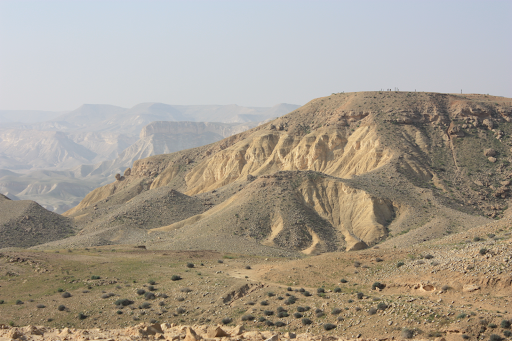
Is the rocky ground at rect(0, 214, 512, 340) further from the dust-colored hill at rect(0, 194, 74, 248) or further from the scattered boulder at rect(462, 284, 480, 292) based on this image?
the dust-colored hill at rect(0, 194, 74, 248)

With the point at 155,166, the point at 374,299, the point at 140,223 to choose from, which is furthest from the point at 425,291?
the point at 155,166

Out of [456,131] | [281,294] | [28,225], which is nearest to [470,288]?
[281,294]

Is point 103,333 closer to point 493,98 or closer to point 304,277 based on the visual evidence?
point 304,277

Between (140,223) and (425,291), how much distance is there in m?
51.6

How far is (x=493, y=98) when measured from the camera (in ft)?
322

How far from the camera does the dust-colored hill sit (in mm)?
69562

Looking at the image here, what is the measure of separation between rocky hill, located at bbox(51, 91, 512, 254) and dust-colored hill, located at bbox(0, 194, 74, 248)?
5231mm

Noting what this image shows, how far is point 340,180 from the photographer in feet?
233

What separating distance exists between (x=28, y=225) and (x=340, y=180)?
154 ft

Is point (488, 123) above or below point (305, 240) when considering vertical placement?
above

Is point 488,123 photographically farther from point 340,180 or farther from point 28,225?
point 28,225

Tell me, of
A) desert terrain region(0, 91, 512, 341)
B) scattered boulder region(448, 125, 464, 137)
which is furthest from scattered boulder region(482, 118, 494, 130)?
Result: scattered boulder region(448, 125, 464, 137)

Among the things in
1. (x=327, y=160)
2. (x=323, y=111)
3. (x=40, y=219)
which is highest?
(x=323, y=111)

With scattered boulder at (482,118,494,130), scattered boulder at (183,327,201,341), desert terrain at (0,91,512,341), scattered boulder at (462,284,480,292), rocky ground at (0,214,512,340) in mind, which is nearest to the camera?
scattered boulder at (183,327,201,341)
